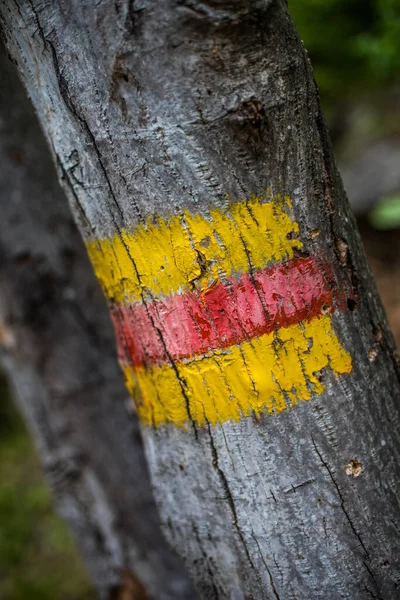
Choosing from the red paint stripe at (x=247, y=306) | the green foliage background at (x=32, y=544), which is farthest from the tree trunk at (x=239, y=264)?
the green foliage background at (x=32, y=544)

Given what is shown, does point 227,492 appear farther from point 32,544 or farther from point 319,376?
point 32,544

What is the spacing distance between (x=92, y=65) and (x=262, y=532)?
982mm

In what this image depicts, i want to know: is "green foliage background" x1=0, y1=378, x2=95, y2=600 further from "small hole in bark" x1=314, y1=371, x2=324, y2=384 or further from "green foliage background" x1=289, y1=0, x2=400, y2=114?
"green foliage background" x1=289, y1=0, x2=400, y2=114

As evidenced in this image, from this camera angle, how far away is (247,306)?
3.30 ft

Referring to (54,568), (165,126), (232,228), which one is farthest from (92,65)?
(54,568)

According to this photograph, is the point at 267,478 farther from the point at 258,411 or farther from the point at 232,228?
the point at 232,228

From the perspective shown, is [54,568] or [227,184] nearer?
[227,184]

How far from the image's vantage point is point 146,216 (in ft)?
3.32

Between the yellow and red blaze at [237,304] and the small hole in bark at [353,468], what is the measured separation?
0.16m

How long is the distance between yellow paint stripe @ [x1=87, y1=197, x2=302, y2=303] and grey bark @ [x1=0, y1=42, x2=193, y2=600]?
4.01ft

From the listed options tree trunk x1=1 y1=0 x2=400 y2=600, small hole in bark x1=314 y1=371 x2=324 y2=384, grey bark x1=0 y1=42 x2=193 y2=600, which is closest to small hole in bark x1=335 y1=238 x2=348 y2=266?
tree trunk x1=1 y1=0 x2=400 y2=600

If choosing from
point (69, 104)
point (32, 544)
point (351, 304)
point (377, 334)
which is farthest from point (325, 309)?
point (32, 544)

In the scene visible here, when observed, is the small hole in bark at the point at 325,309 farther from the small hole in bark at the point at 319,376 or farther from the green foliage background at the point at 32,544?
the green foliage background at the point at 32,544

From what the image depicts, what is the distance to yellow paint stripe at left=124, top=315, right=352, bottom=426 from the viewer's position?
1.02 metres
